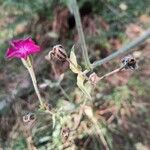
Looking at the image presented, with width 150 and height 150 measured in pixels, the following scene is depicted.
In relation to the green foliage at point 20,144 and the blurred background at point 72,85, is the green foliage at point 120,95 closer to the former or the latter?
the blurred background at point 72,85

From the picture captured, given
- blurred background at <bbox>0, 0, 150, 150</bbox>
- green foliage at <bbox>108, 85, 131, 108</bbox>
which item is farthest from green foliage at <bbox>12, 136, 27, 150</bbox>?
green foliage at <bbox>108, 85, 131, 108</bbox>

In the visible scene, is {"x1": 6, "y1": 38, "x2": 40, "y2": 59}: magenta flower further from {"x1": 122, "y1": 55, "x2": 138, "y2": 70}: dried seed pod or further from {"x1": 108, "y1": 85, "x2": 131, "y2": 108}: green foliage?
{"x1": 108, "y1": 85, "x2": 131, "y2": 108}: green foliage

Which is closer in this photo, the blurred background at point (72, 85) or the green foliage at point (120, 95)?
the blurred background at point (72, 85)

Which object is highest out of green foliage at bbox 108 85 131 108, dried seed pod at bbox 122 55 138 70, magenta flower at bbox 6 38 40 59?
magenta flower at bbox 6 38 40 59

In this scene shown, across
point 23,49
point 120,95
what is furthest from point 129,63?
point 120,95

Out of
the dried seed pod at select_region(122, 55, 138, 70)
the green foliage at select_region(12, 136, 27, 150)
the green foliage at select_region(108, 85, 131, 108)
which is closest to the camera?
the dried seed pod at select_region(122, 55, 138, 70)

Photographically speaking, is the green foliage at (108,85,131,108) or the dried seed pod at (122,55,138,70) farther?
the green foliage at (108,85,131,108)

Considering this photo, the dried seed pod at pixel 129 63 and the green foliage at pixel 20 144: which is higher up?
the dried seed pod at pixel 129 63

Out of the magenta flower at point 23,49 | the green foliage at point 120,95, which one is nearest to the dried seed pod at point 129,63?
the magenta flower at point 23,49

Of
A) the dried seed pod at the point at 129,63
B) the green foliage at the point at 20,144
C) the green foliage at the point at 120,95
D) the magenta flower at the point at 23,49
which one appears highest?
the magenta flower at the point at 23,49
